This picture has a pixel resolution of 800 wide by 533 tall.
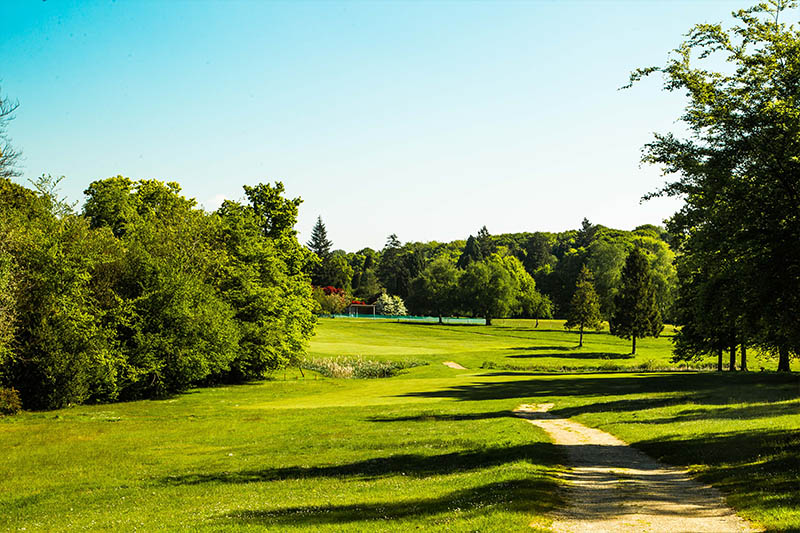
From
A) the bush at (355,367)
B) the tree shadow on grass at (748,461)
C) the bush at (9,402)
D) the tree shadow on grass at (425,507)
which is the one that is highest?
the tree shadow on grass at (748,461)

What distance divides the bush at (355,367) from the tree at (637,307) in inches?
1151

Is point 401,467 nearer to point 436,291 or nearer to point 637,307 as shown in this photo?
point 637,307

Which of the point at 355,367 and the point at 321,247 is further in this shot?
the point at 321,247

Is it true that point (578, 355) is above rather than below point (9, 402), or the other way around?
above

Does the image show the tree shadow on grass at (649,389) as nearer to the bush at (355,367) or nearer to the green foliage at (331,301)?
the bush at (355,367)

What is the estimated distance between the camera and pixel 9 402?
115ft

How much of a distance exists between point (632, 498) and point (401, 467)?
7.22 meters

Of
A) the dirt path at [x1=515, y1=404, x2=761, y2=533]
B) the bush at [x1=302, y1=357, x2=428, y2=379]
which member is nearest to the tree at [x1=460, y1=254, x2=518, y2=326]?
the bush at [x1=302, y1=357, x2=428, y2=379]

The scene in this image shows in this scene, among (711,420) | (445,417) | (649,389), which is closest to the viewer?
(711,420)

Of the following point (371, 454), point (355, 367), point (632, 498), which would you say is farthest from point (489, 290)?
point (632, 498)

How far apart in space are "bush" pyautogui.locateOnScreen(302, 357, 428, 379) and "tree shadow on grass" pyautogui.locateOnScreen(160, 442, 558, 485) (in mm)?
43142

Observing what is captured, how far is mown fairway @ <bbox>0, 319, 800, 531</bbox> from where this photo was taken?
12.4 meters

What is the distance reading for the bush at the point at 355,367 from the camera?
6312 centimetres

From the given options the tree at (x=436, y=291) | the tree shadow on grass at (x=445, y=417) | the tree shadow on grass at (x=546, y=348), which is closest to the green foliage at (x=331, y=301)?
the tree at (x=436, y=291)
